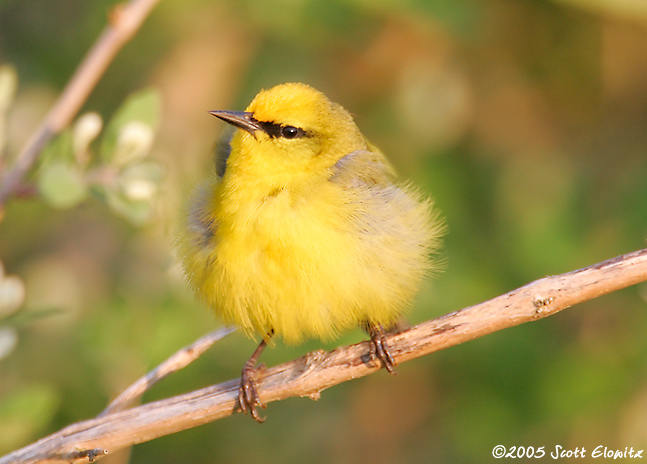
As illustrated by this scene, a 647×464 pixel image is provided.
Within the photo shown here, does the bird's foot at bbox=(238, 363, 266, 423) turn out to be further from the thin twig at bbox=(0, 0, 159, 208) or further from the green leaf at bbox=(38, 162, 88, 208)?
the thin twig at bbox=(0, 0, 159, 208)

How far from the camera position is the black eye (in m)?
3.38

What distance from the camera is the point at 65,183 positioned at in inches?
114

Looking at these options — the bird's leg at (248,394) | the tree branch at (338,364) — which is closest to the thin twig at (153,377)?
the tree branch at (338,364)

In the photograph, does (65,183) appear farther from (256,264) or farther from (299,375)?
(299,375)

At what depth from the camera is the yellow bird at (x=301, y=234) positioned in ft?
9.93

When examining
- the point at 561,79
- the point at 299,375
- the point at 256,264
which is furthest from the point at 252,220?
the point at 561,79

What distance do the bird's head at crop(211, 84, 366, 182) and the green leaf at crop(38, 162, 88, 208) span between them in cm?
68

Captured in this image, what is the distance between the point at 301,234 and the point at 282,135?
0.56 m

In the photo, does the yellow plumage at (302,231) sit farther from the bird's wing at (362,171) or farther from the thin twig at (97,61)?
the thin twig at (97,61)

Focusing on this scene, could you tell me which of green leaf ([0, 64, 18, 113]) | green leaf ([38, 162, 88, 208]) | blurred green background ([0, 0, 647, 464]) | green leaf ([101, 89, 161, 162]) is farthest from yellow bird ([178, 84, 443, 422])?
green leaf ([0, 64, 18, 113])

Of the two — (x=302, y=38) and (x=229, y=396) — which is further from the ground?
(x=302, y=38)

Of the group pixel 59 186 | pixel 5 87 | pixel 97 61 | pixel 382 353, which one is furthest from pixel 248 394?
pixel 5 87

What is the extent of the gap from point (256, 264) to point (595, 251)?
196cm

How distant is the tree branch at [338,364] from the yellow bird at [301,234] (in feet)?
0.49
